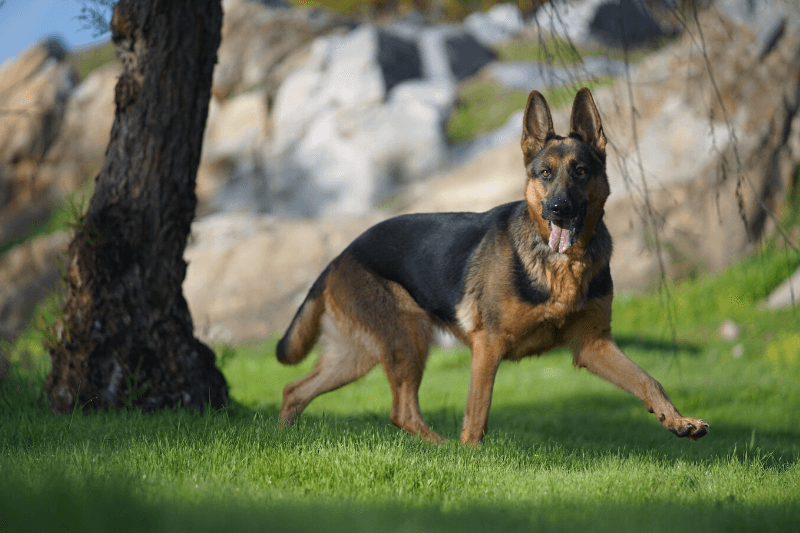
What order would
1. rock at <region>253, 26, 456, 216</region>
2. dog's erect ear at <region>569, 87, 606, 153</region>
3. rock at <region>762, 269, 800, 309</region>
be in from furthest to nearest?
rock at <region>253, 26, 456, 216</region> → rock at <region>762, 269, 800, 309</region> → dog's erect ear at <region>569, 87, 606, 153</region>

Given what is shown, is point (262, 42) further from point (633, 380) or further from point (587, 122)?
point (633, 380)

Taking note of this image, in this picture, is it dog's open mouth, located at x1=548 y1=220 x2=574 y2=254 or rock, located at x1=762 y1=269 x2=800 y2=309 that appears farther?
rock, located at x1=762 y1=269 x2=800 y2=309

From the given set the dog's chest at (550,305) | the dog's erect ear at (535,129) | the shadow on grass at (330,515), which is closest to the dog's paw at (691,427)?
the shadow on grass at (330,515)

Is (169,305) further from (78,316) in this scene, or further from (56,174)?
(56,174)

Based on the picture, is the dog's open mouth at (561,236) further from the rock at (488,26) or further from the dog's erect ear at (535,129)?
the rock at (488,26)

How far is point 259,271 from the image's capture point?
12.9 metres

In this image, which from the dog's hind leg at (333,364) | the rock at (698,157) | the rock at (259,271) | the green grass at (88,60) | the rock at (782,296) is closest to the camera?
the dog's hind leg at (333,364)

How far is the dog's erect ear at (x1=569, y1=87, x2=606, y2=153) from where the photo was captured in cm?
471

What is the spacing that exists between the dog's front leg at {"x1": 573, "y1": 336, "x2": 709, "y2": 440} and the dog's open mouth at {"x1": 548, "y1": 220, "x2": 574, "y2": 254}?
0.70 meters

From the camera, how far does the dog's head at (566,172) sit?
444cm

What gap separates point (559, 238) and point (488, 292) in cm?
64

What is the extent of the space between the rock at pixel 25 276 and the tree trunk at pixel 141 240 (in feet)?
33.2

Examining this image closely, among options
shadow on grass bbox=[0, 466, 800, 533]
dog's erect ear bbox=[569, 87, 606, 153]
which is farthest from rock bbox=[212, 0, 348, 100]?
shadow on grass bbox=[0, 466, 800, 533]

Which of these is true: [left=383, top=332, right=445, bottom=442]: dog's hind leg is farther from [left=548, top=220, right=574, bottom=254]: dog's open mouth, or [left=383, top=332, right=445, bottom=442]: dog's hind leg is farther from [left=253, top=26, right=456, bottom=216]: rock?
[left=253, top=26, right=456, bottom=216]: rock
